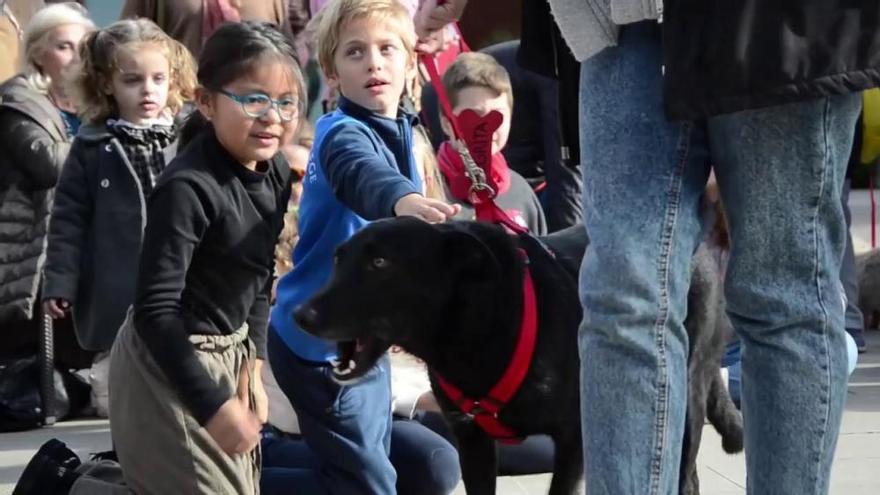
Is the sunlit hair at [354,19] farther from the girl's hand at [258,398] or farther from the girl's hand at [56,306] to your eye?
the girl's hand at [56,306]

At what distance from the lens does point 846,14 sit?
278 centimetres

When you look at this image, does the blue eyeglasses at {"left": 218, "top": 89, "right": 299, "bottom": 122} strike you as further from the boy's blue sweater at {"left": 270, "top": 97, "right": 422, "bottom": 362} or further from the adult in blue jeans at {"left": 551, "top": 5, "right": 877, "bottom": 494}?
the adult in blue jeans at {"left": 551, "top": 5, "right": 877, "bottom": 494}

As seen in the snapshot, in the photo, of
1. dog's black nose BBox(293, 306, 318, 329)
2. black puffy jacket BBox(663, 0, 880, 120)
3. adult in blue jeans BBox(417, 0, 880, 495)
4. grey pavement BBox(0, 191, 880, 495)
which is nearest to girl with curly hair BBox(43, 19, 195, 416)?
grey pavement BBox(0, 191, 880, 495)

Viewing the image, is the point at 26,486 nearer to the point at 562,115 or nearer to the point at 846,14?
the point at 562,115

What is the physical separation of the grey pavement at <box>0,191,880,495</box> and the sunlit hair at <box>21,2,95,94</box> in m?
1.52

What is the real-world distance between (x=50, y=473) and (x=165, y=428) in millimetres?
815

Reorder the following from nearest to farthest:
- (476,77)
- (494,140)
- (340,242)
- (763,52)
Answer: (763,52) → (340,242) → (494,140) → (476,77)

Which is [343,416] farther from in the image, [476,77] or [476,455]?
[476,77]

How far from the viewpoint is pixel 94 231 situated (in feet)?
18.5

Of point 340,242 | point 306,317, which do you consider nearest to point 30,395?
point 340,242

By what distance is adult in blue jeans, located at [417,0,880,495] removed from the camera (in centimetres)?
278

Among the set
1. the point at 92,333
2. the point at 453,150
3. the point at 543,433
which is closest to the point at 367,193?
the point at 543,433

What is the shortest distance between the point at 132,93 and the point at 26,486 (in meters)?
1.75

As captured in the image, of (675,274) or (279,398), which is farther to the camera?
(279,398)
